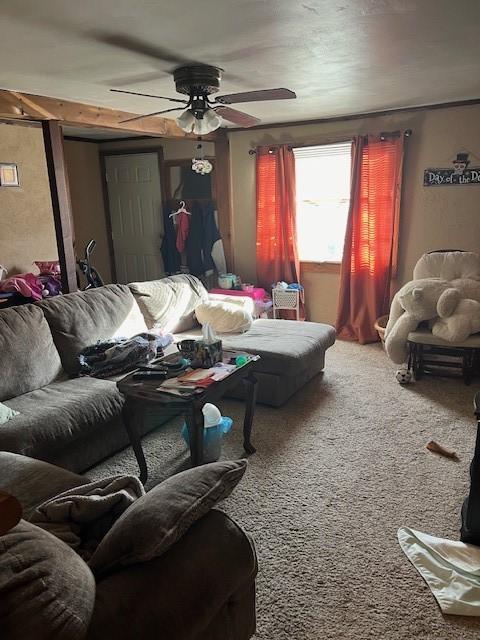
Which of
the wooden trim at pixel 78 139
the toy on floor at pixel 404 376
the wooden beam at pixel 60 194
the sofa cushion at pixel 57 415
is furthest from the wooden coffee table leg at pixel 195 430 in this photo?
the wooden trim at pixel 78 139

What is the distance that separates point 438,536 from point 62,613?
68.3 inches

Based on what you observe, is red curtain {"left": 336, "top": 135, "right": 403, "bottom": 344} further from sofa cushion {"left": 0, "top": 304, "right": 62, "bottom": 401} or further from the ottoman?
sofa cushion {"left": 0, "top": 304, "right": 62, "bottom": 401}

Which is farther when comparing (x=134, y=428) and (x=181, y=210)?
(x=181, y=210)

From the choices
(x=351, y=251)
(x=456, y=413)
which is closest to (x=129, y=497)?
(x=456, y=413)

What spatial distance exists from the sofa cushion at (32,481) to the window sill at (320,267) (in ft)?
12.3

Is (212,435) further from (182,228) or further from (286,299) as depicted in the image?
(182,228)

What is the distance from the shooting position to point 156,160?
19.4 feet

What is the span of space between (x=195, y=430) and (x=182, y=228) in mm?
3778

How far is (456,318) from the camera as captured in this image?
358 centimetres

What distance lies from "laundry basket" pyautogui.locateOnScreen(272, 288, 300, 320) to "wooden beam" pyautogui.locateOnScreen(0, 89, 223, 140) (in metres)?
1.95

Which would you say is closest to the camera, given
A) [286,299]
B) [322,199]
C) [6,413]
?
[6,413]

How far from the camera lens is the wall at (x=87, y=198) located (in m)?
6.02

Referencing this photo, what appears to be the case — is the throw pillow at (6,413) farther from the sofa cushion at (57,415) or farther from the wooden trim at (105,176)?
the wooden trim at (105,176)

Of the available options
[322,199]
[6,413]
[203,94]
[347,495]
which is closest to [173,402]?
[6,413]
